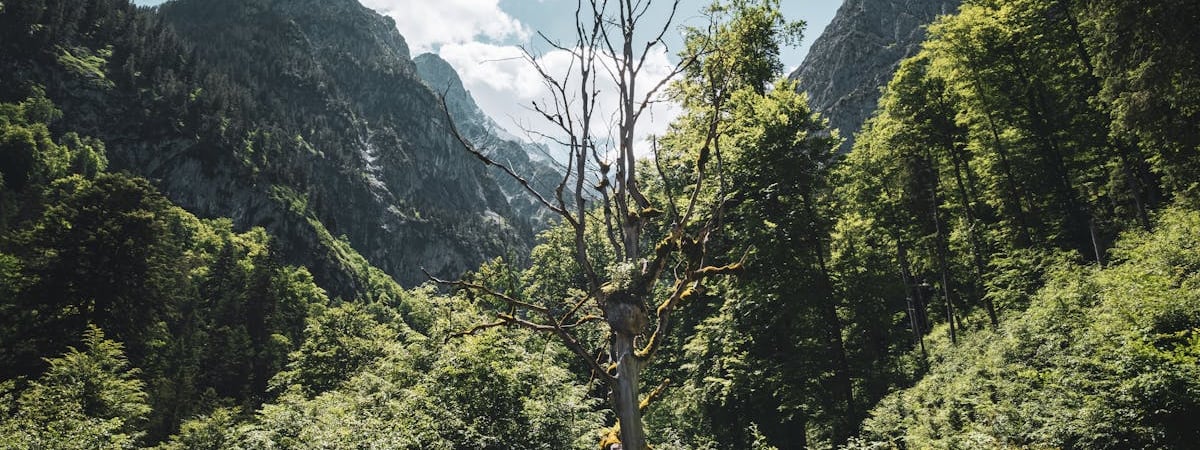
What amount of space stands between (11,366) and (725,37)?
32.7 meters

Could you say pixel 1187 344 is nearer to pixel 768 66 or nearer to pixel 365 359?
pixel 768 66

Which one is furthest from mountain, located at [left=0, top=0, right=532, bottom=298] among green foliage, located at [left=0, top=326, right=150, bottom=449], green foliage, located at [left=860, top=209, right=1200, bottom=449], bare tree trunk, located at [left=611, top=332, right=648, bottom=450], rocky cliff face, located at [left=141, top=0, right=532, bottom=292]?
bare tree trunk, located at [left=611, top=332, right=648, bottom=450]

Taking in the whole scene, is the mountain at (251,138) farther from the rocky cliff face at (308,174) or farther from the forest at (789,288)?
the forest at (789,288)

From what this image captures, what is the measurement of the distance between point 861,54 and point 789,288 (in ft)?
403

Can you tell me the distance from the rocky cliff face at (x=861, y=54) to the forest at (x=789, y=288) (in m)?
84.3

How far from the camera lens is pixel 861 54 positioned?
11925 cm

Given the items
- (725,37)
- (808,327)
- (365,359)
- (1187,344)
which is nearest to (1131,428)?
(1187,344)

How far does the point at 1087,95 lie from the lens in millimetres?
19625

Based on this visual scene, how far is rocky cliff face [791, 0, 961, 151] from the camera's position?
354 ft

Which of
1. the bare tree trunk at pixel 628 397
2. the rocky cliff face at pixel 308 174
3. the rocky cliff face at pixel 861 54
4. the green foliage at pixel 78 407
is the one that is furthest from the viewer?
the rocky cliff face at pixel 861 54

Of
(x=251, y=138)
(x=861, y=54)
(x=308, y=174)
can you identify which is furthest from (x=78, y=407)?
(x=861, y=54)

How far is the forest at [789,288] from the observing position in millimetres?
6746

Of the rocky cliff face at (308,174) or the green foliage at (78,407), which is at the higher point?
the rocky cliff face at (308,174)

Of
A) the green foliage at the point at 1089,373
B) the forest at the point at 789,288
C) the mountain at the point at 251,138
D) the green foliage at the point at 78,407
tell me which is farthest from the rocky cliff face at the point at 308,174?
the green foliage at the point at 1089,373
